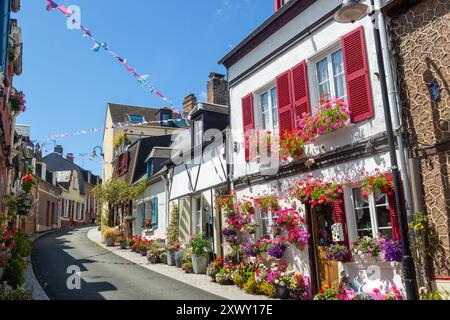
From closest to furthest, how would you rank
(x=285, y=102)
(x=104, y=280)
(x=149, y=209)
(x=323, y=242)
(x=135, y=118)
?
(x=323, y=242), (x=285, y=102), (x=104, y=280), (x=149, y=209), (x=135, y=118)

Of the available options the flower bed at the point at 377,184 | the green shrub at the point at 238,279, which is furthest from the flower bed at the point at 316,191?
the green shrub at the point at 238,279

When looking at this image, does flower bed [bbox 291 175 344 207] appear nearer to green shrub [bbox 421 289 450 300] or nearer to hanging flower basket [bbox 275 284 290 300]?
hanging flower basket [bbox 275 284 290 300]

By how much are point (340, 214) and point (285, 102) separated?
2960mm

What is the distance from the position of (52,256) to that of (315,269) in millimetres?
10718

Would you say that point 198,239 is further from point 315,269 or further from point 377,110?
point 377,110

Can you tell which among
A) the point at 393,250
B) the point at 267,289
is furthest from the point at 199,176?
the point at 393,250

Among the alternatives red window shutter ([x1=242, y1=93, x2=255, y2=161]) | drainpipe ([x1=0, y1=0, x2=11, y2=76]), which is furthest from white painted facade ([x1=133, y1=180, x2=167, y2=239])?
drainpipe ([x1=0, y1=0, x2=11, y2=76])

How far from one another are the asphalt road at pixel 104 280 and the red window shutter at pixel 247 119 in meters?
3.72

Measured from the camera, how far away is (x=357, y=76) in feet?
22.6

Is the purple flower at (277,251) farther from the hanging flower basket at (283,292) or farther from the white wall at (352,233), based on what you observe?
the hanging flower basket at (283,292)

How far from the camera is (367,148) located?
21.4ft

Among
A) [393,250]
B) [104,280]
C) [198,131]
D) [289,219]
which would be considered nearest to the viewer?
[393,250]

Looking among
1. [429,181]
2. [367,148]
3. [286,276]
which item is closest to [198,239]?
[286,276]

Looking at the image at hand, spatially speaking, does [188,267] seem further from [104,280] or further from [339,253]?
[339,253]
